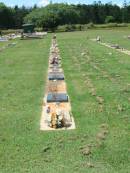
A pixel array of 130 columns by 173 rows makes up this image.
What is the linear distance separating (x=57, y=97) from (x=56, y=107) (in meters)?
1.20

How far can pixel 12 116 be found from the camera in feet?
34.1

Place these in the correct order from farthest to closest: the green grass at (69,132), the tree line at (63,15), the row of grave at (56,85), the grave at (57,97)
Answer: the tree line at (63,15), the row of grave at (56,85), the grave at (57,97), the green grass at (69,132)

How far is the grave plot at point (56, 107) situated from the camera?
930cm

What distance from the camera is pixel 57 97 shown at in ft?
39.9

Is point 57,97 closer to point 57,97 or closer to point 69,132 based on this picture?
point 57,97

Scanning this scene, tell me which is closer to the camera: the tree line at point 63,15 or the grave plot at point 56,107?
the grave plot at point 56,107

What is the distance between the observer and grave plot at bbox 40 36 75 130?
9.30m

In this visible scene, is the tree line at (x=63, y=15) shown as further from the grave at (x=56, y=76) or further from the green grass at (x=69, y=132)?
the green grass at (x=69, y=132)

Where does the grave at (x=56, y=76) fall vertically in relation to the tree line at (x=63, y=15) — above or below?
above

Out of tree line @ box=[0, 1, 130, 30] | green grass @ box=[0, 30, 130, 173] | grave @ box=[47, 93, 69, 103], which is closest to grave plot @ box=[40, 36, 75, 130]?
grave @ box=[47, 93, 69, 103]

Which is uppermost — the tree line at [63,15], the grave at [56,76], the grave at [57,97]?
the grave at [57,97]

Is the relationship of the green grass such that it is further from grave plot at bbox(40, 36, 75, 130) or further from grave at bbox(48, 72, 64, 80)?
grave at bbox(48, 72, 64, 80)

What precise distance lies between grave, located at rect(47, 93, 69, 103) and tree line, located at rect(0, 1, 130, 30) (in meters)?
85.6

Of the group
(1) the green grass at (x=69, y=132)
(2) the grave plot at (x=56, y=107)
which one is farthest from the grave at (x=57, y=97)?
(1) the green grass at (x=69, y=132)
